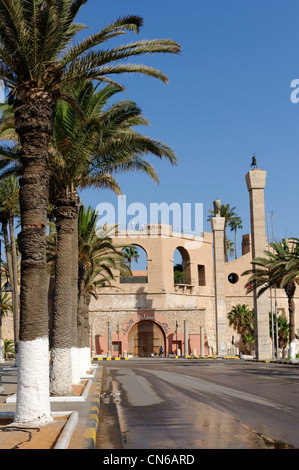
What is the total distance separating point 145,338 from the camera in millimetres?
63750

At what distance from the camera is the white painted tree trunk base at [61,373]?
645 inches

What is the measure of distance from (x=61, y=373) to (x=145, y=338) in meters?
47.6

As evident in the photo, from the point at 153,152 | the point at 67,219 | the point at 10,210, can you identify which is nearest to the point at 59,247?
the point at 67,219

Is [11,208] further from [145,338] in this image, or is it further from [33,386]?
[33,386]

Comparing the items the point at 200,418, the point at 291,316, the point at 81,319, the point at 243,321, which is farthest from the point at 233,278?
the point at 200,418

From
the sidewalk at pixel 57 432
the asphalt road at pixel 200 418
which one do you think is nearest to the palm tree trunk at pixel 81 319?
the asphalt road at pixel 200 418

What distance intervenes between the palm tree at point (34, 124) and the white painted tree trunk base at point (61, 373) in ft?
17.3

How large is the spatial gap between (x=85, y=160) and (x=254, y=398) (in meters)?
7.96

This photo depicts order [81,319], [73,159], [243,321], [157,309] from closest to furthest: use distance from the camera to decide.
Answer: [73,159] → [81,319] → [157,309] → [243,321]

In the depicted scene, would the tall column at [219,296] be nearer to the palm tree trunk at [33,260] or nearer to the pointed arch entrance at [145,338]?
the pointed arch entrance at [145,338]

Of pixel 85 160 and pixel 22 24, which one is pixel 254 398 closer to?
pixel 85 160

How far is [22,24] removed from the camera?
38.8ft
